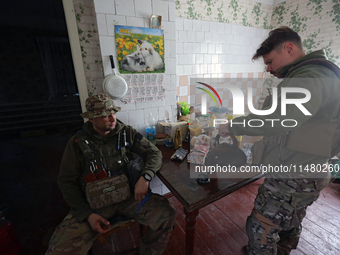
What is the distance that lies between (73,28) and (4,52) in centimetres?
144

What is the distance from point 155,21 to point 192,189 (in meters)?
1.65

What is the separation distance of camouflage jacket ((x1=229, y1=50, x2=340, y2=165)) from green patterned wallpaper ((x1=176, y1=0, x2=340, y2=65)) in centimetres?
190

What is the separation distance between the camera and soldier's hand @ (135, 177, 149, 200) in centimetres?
130

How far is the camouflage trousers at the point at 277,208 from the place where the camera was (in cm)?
105

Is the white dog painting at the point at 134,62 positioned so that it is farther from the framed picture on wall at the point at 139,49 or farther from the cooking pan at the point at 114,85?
the cooking pan at the point at 114,85

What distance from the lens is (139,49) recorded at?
1656mm

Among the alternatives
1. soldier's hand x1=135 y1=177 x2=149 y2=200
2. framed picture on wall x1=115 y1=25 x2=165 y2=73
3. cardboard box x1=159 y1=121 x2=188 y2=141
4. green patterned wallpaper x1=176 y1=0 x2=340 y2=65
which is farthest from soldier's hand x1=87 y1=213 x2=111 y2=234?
green patterned wallpaper x1=176 y1=0 x2=340 y2=65

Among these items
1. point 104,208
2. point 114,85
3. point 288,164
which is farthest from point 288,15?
point 104,208

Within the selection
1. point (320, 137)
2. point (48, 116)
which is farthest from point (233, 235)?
point (48, 116)

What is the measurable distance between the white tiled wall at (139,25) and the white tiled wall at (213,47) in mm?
524

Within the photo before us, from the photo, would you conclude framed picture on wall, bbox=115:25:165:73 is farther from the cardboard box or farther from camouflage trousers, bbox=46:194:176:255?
camouflage trousers, bbox=46:194:176:255

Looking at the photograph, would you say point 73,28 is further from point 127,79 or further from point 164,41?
point 164,41

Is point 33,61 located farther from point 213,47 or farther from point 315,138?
point 315,138

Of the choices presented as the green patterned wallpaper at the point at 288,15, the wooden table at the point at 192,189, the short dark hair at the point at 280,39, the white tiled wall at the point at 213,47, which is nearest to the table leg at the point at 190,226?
the wooden table at the point at 192,189
